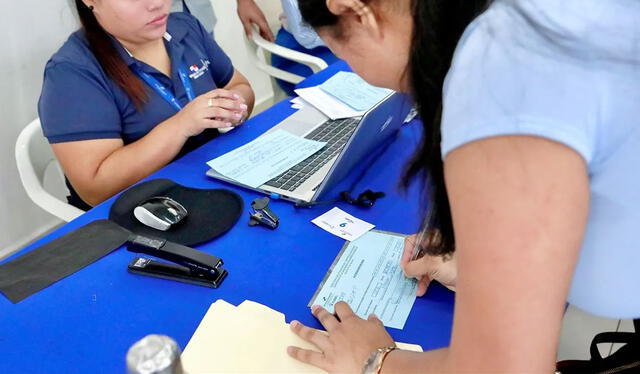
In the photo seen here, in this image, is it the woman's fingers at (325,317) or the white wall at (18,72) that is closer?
the woman's fingers at (325,317)

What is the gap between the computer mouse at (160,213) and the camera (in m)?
1.08

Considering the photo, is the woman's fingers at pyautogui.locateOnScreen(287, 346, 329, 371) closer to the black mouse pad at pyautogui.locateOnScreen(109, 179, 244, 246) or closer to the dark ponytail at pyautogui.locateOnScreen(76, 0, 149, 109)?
the black mouse pad at pyautogui.locateOnScreen(109, 179, 244, 246)

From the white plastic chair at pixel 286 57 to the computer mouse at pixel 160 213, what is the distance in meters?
1.31

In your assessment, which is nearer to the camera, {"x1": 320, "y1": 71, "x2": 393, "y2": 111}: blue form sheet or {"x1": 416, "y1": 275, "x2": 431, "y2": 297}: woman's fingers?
{"x1": 416, "y1": 275, "x2": 431, "y2": 297}: woman's fingers

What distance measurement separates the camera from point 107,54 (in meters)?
1.38

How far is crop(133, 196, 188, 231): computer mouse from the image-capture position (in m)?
1.08

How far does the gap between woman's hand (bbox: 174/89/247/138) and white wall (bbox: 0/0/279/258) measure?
84 centimetres

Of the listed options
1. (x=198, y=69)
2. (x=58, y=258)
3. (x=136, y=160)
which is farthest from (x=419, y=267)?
(x=198, y=69)

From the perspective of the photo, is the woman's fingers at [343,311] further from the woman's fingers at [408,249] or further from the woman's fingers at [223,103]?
the woman's fingers at [223,103]

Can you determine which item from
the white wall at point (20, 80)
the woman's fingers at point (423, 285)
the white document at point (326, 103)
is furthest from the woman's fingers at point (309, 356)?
the white wall at point (20, 80)

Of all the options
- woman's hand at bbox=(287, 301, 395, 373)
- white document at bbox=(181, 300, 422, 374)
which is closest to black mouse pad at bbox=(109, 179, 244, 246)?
white document at bbox=(181, 300, 422, 374)

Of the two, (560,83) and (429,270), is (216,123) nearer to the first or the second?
(429,270)

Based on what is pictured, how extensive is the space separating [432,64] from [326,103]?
98 centimetres

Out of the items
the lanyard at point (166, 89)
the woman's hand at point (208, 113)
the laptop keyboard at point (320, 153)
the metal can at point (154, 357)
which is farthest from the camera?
the lanyard at point (166, 89)
